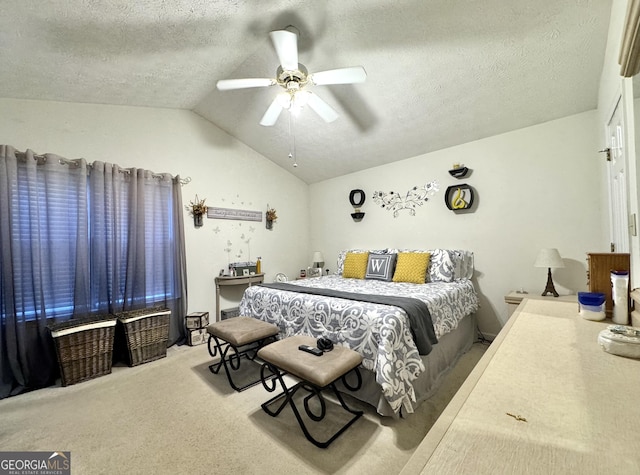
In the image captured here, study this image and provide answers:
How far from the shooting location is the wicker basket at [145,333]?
2.70 m

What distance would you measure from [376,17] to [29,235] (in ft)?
11.3

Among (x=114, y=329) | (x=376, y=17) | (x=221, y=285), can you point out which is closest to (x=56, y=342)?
(x=114, y=329)

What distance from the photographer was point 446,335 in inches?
94.2

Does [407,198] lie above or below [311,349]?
above

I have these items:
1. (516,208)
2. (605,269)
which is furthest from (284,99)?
(516,208)

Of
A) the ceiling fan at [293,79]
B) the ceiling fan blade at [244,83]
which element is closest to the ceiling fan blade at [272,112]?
the ceiling fan at [293,79]

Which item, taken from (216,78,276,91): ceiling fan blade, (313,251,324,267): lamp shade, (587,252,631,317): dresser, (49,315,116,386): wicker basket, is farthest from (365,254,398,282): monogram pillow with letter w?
(49,315,116,386): wicker basket

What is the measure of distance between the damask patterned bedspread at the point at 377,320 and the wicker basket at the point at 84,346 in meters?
1.26

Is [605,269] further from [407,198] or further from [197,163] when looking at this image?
[197,163]

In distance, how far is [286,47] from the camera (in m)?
1.88

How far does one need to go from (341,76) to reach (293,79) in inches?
15.2

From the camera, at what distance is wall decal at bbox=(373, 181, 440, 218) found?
11.8 ft

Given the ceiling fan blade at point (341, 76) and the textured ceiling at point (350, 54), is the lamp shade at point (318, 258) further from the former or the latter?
the ceiling fan blade at point (341, 76)

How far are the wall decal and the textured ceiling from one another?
65cm
